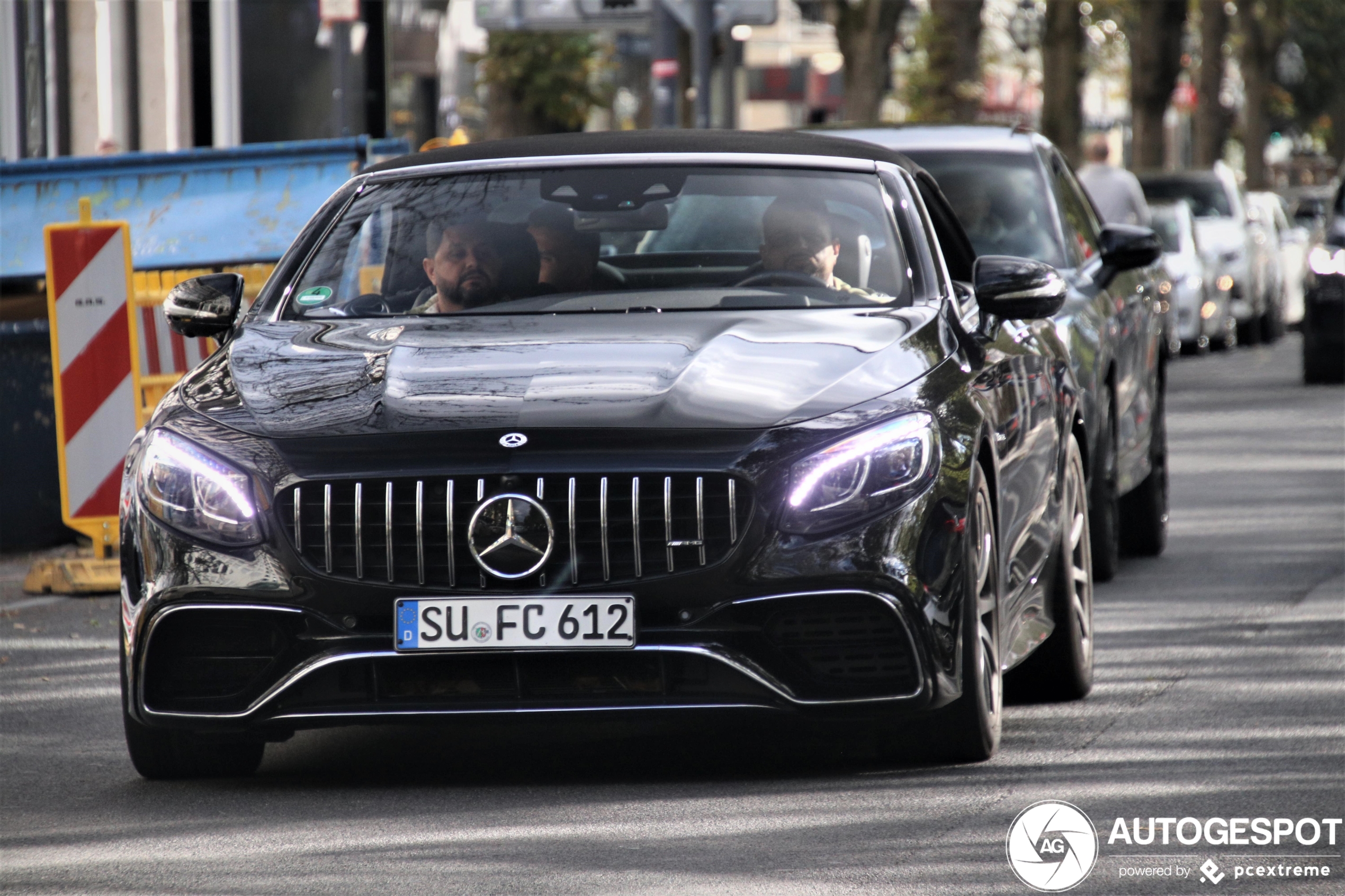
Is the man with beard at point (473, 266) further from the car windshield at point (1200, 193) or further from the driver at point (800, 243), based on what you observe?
the car windshield at point (1200, 193)

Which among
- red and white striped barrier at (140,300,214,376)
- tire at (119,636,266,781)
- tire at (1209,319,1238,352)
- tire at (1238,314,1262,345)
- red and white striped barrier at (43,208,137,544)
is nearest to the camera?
tire at (119,636,266,781)

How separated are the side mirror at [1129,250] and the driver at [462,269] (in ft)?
11.5

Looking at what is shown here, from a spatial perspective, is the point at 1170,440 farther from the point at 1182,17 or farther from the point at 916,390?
the point at 1182,17

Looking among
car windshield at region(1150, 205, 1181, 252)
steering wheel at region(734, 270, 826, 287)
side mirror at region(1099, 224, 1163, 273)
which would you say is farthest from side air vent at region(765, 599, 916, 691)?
car windshield at region(1150, 205, 1181, 252)

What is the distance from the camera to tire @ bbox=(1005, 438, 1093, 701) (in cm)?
721

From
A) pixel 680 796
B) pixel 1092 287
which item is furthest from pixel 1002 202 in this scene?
pixel 680 796

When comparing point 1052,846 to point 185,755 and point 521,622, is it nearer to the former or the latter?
point 521,622

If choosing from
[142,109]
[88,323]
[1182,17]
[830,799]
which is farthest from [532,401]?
[1182,17]

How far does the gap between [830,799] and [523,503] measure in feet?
3.04

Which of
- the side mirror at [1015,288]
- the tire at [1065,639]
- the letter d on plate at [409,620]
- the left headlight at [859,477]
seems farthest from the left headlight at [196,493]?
the tire at [1065,639]

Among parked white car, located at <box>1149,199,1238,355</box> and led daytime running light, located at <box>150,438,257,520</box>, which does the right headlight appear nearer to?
parked white car, located at <box>1149,199,1238,355</box>

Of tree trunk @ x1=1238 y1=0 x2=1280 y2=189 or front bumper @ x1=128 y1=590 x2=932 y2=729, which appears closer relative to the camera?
front bumper @ x1=128 y1=590 x2=932 y2=729

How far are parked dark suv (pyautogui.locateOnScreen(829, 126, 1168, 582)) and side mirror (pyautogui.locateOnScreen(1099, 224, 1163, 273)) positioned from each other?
0.04ft

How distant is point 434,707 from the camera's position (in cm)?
575
